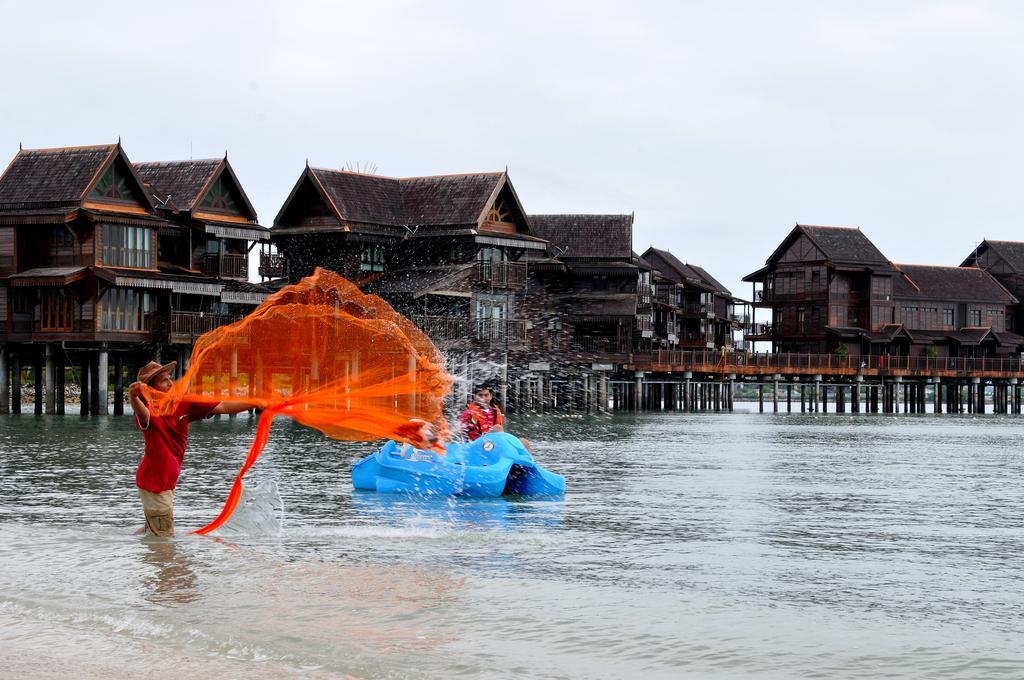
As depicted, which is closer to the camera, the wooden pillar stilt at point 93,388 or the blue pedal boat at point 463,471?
the blue pedal boat at point 463,471

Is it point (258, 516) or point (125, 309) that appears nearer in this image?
point (258, 516)

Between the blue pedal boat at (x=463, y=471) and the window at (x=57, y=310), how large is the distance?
125 feet

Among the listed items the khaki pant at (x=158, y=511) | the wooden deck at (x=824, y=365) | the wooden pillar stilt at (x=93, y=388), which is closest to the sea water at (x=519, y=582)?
the khaki pant at (x=158, y=511)

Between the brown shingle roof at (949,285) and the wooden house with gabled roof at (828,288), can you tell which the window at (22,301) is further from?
the brown shingle roof at (949,285)

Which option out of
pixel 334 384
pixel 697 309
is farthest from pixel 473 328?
pixel 697 309

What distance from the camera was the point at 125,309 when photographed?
61.7 m

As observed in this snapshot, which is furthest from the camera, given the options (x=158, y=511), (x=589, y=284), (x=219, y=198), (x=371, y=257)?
(x=589, y=284)

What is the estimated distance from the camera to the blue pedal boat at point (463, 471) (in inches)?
975

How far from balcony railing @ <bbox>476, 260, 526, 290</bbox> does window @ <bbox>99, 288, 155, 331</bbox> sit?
17216mm

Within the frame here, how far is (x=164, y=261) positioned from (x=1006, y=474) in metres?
42.2

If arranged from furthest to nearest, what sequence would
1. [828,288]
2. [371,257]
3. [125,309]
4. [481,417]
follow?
[828,288], [371,257], [125,309], [481,417]

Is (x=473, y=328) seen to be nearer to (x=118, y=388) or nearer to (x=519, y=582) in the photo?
(x=118, y=388)

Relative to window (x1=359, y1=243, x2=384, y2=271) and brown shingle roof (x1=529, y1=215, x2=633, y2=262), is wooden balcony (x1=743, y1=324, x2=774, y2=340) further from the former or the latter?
window (x1=359, y1=243, x2=384, y2=271)

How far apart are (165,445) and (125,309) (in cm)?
4740
